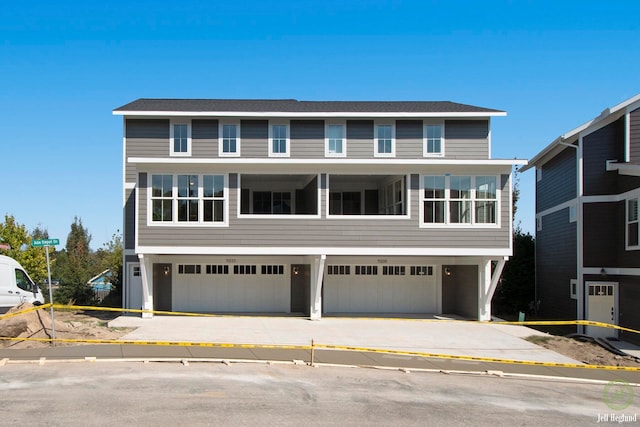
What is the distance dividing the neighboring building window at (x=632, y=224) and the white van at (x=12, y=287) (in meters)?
21.2

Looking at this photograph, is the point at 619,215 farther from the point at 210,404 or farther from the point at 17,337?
the point at 17,337

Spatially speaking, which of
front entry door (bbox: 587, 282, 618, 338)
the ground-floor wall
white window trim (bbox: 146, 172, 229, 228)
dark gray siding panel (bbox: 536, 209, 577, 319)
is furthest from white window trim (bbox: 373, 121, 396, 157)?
front entry door (bbox: 587, 282, 618, 338)

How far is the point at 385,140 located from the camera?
25.8 metres

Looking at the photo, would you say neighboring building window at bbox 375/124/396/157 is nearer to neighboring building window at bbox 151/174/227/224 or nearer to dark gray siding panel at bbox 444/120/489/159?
dark gray siding panel at bbox 444/120/489/159

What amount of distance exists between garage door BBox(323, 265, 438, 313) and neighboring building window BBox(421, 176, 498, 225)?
389 cm

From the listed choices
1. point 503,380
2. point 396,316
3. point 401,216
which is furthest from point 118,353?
point 396,316

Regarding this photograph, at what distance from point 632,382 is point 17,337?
1570 cm

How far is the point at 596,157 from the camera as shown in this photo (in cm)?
2508

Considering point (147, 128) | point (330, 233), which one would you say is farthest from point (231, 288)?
point (147, 128)

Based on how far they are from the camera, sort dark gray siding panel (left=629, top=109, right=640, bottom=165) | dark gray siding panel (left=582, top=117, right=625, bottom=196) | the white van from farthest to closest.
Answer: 1. dark gray siding panel (left=582, top=117, right=625, bottom=196)
2. dark gray siding panel (left=629, top=109, right=640, bottom=165)
3. the white van

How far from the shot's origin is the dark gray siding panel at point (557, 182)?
87.6 feet

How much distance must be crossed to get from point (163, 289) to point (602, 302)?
17.7 m

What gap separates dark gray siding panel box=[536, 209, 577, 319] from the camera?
26.8 meters

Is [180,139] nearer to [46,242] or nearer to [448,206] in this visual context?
[46,242]
